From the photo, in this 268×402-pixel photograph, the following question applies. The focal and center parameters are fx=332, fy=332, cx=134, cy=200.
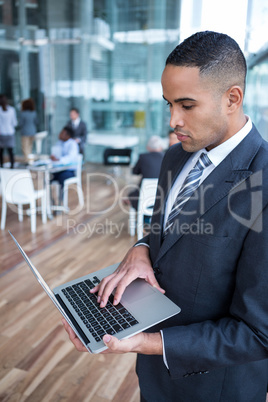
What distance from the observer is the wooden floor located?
208cm

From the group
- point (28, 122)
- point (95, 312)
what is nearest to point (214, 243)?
point (95, 312)

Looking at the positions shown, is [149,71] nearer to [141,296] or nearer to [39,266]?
[39,266]

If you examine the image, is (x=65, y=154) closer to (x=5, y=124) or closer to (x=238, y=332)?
(x=5, y=124)

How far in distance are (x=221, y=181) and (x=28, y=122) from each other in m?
8.08

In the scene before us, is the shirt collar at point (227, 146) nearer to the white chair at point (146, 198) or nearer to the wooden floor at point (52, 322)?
the wooden floor at point (52, 322)

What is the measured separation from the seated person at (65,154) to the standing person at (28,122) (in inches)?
105

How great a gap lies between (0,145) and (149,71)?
14.2 feet

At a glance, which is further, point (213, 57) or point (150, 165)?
point (150, 165)

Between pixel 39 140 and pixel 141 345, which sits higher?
pixel 141 345

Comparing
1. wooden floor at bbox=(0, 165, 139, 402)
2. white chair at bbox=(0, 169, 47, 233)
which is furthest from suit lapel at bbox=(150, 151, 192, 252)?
white chair at bbox=(0, 169, 47, 233)

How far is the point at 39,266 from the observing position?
145 inches

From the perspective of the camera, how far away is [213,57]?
81cm
